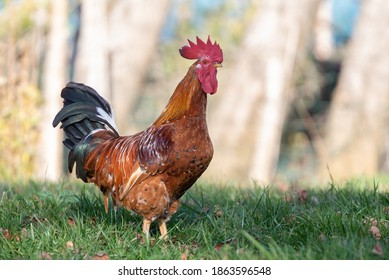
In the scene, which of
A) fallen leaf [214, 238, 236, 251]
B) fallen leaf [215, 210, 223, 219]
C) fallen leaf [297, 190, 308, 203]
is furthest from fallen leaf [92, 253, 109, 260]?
fallen leaf [297, 190, 308, 203]

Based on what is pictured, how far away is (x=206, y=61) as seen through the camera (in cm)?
487

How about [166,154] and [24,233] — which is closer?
[166,154]

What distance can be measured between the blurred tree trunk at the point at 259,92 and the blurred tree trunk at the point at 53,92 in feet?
10.3

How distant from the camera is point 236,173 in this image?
516 inches

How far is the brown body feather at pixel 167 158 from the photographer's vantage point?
15.6ft

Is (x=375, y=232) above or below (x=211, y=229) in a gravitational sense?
above

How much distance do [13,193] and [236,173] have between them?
687 centimetres

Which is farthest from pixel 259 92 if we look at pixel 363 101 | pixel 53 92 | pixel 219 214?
pixel 219 214

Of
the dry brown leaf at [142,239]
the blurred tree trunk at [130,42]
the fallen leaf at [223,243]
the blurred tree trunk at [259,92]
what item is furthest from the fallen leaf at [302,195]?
→ the blurred tree trunk at [130,42]

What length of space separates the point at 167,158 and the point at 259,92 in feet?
27.6

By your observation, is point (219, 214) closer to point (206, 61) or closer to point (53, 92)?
point (206, 61)

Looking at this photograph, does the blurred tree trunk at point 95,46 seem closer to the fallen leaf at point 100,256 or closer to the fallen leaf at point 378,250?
the fallen leaf at point 100,256

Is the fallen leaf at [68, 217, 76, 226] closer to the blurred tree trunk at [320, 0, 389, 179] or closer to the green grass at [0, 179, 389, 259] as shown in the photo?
the green grass at [0, 179, 389, 259]
